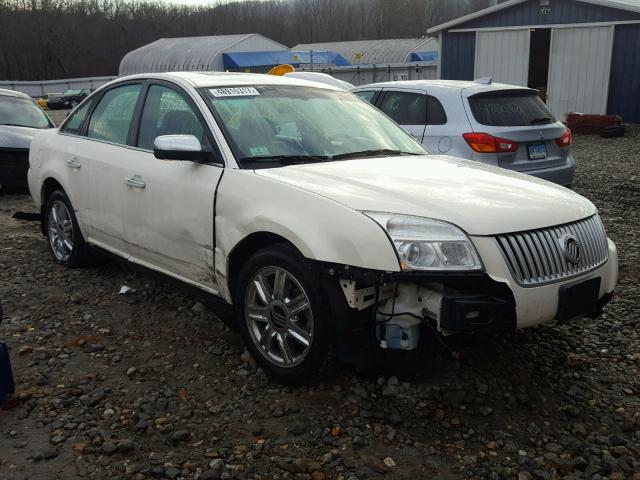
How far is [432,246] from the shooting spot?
2984 millimetres

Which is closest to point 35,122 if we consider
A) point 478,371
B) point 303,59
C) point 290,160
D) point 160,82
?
point 160,82

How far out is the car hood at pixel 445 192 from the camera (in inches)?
122

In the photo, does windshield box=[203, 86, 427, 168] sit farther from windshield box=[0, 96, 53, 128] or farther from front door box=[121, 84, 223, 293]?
windshield box=[0, 96, 53, 128]

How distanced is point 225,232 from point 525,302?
1.65m

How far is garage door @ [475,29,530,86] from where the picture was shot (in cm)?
2031

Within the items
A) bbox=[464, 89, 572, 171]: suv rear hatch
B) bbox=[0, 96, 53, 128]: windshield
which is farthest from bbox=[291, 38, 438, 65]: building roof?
bbox=[464, 89, 572, 171]: suv rear hatch

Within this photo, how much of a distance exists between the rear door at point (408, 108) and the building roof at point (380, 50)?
4355 centimetres

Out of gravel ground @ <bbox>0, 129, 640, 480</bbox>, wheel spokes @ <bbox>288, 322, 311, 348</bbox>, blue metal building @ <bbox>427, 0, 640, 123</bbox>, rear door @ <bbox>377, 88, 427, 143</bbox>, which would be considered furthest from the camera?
blue metal building @ <bbox>427, 0, 640, 123</bbox>

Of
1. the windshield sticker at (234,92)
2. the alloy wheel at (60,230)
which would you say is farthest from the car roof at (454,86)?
the alloy wheel at (60,230)

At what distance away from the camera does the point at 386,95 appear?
26.2ft

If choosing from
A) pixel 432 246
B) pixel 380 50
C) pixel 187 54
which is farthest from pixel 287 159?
pixel 187 54

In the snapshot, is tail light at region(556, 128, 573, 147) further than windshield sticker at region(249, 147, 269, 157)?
Yes

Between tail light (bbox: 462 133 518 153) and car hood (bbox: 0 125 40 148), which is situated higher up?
tail light (bbox: 462 133 518 153)

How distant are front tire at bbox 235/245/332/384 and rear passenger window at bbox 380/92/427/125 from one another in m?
4.44
